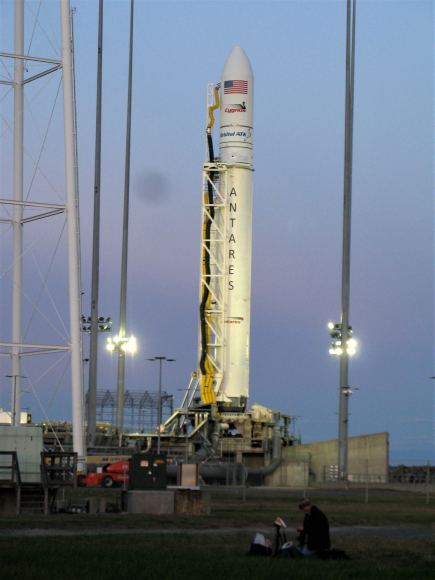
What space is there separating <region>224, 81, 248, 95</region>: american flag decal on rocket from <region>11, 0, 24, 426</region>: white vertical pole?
3303cm

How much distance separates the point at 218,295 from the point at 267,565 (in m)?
60.4

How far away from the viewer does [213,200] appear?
8331 cm

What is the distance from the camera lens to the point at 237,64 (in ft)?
271

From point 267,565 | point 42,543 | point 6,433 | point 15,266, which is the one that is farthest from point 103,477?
point 267,565

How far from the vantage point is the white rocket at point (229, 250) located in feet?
269

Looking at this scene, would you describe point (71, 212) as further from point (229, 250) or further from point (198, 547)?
point (229, 250)

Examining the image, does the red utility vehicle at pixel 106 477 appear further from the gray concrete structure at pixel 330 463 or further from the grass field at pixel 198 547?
the grass field at pixel 198 547

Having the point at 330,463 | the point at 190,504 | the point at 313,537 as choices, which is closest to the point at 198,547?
the point at 313,537

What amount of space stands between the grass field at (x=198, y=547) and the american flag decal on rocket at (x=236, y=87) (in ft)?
143

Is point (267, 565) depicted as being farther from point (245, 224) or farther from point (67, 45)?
point (245, 224)

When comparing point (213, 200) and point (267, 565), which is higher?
point (213, 200)

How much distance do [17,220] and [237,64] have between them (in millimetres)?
37463

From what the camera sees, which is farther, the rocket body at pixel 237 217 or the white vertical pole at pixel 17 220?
the rocket body at pixel 237 217

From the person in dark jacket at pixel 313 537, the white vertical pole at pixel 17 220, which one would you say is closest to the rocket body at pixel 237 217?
the white vertical pole at pixel 17 220
